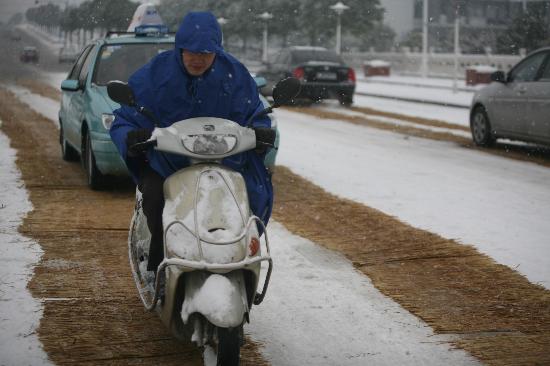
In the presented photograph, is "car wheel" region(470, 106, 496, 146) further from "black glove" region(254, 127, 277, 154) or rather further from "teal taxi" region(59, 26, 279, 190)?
"black glove" region(254, 127, 277, 154)

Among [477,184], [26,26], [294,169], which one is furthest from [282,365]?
[26,26]

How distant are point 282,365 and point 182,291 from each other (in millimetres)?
651

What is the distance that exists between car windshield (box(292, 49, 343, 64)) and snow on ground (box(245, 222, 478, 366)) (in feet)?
64.2

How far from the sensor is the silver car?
12883mm

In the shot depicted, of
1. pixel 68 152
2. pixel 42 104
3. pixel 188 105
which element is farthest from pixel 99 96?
pixel 42 104

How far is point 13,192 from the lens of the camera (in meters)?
9.37

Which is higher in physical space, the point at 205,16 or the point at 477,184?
the point at 205,16

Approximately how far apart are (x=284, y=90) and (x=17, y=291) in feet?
7.05

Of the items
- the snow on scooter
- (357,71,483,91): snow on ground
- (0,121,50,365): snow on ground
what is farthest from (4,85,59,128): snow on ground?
(357,71,483,91): snow on ground

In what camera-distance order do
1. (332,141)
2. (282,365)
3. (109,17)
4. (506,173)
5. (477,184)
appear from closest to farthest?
(282,365) → (477,184) → (506,173) → (332,141) → (109,17)

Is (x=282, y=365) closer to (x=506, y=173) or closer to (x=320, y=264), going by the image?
(x=320, y=264)

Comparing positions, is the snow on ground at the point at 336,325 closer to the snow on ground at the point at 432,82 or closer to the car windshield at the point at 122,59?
the car windshield at the point at 122,59

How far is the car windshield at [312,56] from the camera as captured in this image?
84.1 ft

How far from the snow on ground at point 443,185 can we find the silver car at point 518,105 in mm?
569
